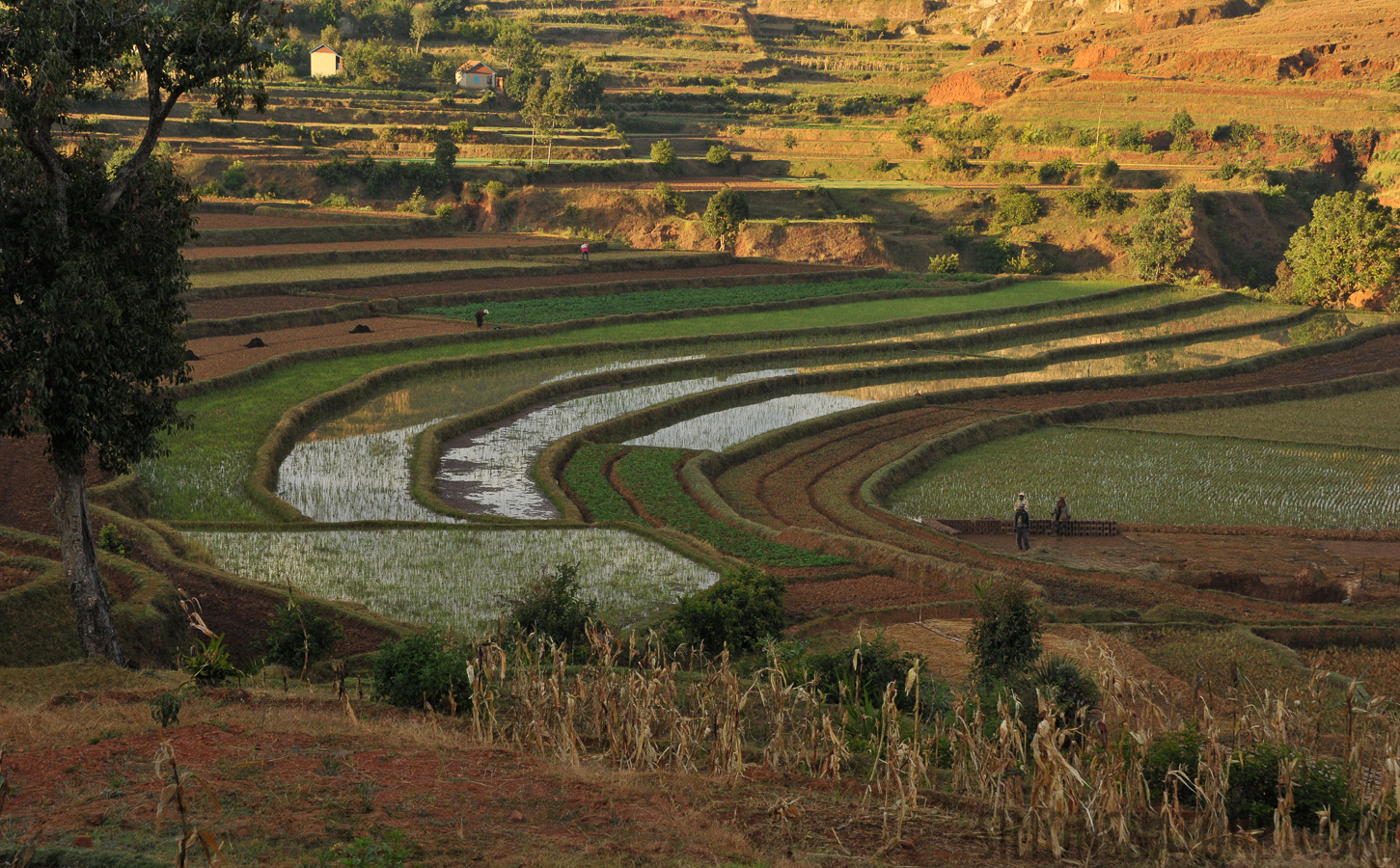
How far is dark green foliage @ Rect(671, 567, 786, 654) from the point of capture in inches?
606

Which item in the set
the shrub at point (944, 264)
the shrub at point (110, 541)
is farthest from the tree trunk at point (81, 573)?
the shrub at point (944, 264)

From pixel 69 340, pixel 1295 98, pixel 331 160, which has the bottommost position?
pixel 69 340

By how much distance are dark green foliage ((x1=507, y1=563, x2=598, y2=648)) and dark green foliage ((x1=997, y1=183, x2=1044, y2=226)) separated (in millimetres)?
65474

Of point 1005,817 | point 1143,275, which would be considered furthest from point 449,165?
point 1005,817

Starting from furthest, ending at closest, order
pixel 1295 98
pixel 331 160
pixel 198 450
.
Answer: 1. pixel 1295 98
2. pixel 331 160
3. pixel 198 450

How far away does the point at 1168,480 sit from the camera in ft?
93.3

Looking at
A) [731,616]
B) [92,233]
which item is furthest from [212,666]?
[731,616]

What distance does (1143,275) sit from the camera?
68.6 metres

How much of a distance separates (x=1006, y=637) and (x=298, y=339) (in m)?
30.6

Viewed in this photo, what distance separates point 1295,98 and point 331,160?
81.4m

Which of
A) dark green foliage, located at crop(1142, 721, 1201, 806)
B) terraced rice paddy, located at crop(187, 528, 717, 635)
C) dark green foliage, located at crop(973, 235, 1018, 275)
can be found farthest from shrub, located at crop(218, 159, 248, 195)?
dark green foliage, located at crop(1142, 721, 1201, 806)

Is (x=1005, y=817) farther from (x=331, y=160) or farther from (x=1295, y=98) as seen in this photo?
(x=1295, y=98)

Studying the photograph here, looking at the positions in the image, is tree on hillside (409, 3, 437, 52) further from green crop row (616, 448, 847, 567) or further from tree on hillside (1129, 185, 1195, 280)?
green crop row (616, 448, 847, 567)

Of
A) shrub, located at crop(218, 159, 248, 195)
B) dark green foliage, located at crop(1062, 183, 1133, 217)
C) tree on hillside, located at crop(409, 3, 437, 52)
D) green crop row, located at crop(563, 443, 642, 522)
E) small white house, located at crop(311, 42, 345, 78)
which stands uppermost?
tree on hillside, located at crop(409, 3, 437, 52)
